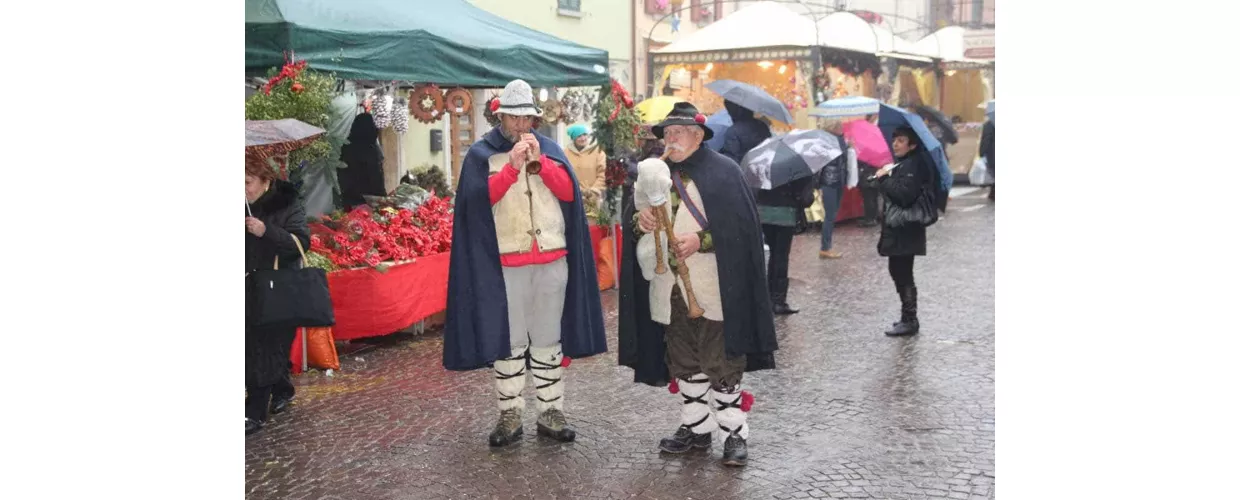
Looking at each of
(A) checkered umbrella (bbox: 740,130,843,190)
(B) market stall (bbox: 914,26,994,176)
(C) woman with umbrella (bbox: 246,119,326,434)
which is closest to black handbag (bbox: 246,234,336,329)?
(C) woman with umbrella (bbox: 246,119,326,434)

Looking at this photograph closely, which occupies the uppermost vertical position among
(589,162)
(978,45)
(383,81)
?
(978,45)

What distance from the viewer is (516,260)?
5.91 metres

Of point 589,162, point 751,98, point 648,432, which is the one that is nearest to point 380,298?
point 648,432

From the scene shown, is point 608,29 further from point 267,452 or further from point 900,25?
point 900,25

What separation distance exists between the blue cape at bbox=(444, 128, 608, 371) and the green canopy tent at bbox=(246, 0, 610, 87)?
261cm

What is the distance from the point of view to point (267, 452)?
616 cm

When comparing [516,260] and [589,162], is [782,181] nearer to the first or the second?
A: [589,162]

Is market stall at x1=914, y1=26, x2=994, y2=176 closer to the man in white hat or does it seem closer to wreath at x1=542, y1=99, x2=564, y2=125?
wreath at x1=542, y1=99, x2=564, y2=125

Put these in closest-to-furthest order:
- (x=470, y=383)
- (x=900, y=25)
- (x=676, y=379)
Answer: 1. (x=676, y=379)
2. (x=470, y=383)
3. (x=900, y=25)

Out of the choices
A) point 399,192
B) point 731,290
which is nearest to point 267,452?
point 731,290

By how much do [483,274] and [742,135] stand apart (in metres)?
4.40

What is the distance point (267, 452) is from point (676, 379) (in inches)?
82.5

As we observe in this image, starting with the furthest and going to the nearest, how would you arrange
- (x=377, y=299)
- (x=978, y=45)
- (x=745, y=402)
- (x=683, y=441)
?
(x=978, y=45), (x=377, y=299), (x=683, y=441), (x=745, y=402)

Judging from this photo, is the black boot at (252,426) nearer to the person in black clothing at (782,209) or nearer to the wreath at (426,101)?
the wreath at (426,101)
